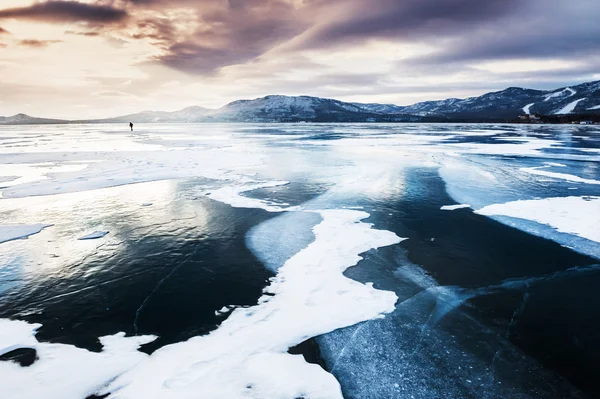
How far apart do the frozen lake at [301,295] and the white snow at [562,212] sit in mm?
93

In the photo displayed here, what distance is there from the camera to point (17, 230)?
9.77 metres

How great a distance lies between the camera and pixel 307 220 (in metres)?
10.8

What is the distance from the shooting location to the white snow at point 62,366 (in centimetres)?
437

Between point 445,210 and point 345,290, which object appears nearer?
point 345,290

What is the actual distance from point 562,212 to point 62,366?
527 inches

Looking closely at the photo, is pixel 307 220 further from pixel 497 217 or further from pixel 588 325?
pixel 588 325

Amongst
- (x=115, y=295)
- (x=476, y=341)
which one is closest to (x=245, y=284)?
(x=115, y=295)

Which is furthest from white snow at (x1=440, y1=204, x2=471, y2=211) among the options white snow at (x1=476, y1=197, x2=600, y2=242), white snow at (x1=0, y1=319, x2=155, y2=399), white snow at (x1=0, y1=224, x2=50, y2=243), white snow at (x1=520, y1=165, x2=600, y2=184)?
white snow at (x1=0, y1=224, x2=50, y2=243)

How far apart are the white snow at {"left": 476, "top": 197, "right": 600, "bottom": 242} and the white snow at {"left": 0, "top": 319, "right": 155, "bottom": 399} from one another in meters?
10.8

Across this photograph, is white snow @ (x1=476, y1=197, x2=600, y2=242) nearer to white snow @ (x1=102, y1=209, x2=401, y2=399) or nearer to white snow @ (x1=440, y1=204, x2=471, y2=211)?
white snow @ (x1=440, y1=204, x2=471, y2=211)

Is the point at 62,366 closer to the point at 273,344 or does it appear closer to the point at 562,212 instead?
the point at 273,344

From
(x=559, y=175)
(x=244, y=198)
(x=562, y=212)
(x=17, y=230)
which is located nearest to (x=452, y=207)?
(x=562, y=212)

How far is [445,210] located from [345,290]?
6.63 metres

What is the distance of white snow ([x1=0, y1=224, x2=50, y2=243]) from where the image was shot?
9.31m
